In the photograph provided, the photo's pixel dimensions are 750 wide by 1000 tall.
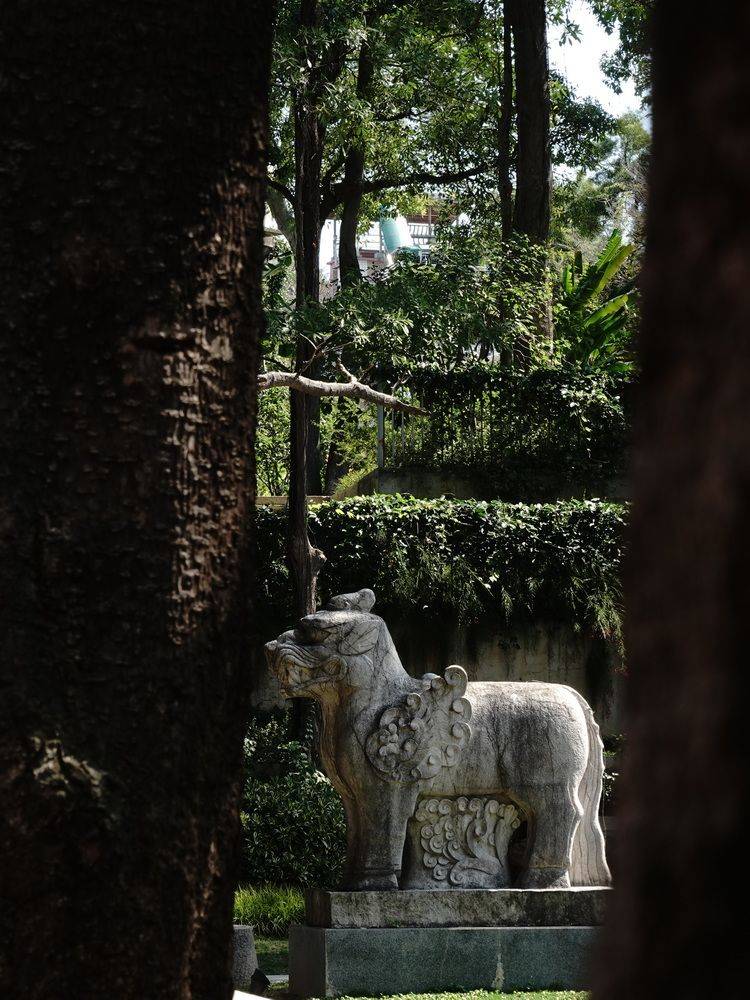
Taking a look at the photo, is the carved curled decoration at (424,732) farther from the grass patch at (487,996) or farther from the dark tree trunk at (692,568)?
the dark tree trunk at (692,568)

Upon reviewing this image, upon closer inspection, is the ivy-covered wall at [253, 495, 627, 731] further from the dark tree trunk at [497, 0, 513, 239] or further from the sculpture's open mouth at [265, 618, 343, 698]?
the sculpture's open mouth at [265, 618, 343, 698]

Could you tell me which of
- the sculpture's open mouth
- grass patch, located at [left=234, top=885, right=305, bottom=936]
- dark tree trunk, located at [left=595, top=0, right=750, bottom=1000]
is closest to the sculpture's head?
the sculpture's open mouth

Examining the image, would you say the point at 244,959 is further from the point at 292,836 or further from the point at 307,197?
the point at 307,197

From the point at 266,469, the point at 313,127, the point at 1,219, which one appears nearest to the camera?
the point at 1,219

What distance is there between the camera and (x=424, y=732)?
340 inches

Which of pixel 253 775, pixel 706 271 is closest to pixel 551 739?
pixel 253 775

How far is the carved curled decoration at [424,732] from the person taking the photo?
28.1 ft

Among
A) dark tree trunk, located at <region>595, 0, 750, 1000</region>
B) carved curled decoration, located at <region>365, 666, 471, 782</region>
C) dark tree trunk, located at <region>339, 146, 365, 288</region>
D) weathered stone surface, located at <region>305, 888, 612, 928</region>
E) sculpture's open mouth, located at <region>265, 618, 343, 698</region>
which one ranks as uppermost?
dark tree trunk, located at <region>339, 146, 365, 288</region>

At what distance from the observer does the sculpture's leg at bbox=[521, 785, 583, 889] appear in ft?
28.2

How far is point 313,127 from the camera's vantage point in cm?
1509

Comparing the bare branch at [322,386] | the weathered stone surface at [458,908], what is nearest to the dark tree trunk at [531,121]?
the bare branch at [322,386]

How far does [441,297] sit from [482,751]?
625 cm

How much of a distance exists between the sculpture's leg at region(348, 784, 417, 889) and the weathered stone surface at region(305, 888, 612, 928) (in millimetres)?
264

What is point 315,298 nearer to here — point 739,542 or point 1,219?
point 1,219
